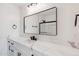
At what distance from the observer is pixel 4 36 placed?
164cm

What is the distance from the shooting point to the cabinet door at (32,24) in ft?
4.93

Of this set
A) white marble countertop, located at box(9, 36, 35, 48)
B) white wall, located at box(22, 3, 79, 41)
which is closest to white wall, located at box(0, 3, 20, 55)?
white marble countertop, located at box(9, 36, 35, 48)

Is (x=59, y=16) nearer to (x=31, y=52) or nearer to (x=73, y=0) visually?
(x=73, y=0)

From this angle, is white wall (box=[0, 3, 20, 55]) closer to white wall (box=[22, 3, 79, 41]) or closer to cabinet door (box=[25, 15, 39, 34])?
cabinet door (box=[25, 15, 39, 34])

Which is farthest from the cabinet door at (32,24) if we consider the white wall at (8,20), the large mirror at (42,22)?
the white wall at (8,20)

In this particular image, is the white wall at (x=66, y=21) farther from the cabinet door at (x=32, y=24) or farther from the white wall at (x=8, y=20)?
the white wall at (x=8, y=20)

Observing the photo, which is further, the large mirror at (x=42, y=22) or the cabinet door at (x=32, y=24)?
the cabinet door at (x=32, y=24)

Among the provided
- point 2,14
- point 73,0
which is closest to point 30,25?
point 2,14

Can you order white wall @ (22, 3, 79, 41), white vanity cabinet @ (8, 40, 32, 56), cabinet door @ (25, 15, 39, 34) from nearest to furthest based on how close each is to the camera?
white wall @ (22, 3, 79, 41)
white vanity cabinet @ (8, 40, 32, 56)
cabinet door @ (25, 15, 39, 34)

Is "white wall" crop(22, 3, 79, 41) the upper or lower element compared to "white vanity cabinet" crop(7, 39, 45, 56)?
upper

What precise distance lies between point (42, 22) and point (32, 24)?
0.19 meters

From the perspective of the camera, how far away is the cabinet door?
1502mm

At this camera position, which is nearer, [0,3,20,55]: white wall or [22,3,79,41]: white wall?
[22,3,79,41]: white wall

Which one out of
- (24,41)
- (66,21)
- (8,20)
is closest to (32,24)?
(24,41)
